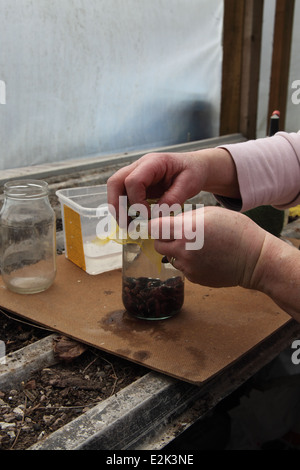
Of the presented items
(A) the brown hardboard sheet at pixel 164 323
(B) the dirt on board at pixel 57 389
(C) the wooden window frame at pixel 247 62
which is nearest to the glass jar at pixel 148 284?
(A) the brown hardboard sheet at pixel 164 323

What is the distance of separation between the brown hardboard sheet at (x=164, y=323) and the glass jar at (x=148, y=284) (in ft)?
0.08

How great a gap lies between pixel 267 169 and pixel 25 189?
1.83 ft

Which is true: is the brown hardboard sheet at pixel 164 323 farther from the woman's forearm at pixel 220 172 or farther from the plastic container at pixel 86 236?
the woman's forearm at pixel 220 172

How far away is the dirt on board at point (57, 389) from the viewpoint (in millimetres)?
720

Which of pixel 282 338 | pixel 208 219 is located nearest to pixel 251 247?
pixel 208 219

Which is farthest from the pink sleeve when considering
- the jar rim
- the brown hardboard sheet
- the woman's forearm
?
the jar rim

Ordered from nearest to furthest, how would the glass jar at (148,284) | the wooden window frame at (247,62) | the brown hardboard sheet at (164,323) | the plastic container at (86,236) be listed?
1. the brown hardboard sheet at (164,323)
2. the glass jar at (148,284)
3. the plastic container at (86,236)
4. the wooden window frame at (247,62)

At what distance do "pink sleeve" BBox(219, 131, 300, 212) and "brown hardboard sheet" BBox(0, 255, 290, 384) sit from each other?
0.77ft

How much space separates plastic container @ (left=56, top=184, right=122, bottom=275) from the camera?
1.19 m

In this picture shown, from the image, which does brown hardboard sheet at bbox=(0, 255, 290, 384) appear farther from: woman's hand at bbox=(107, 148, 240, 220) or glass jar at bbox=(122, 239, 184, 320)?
woman's hand at bbox=(107, 148, 240, 220)

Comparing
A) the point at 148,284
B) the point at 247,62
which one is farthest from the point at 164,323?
the point at 247,62

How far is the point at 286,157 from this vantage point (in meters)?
1.09

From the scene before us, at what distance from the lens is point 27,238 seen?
1.14 meters
